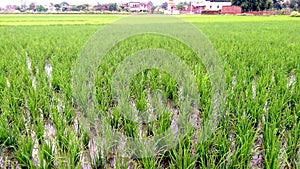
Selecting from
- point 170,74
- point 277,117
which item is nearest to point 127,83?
point 170,74

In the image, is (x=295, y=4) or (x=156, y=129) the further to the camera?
(x=295, y=4)

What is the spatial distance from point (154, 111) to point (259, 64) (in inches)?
98.2

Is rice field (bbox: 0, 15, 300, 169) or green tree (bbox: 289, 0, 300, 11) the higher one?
green tree (bbox: 289, 0, 300, 11)

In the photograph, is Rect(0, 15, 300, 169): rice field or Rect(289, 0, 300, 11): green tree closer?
Rect(0, 15, 300, 169): rice field

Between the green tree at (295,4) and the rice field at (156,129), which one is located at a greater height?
the green tree at (295,4)

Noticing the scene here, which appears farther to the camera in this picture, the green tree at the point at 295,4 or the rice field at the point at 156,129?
the green tree at the point at 295,4

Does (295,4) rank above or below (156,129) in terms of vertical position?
above

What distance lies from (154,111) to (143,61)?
79.4 inches

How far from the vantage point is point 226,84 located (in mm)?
3475

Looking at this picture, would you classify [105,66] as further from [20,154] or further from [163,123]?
[20,154]

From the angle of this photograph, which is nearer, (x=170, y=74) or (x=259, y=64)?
(x=170, y=74)

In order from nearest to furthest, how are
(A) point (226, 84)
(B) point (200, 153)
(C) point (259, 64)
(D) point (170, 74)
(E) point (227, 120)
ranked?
(B) point (200, 153) < (E) point (227, 120) < (A) point (226, 84) < (D) point (170, 74) < (C) point (259, 64)

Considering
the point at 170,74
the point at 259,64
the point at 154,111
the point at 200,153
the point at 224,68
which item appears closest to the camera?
the point at 200,153

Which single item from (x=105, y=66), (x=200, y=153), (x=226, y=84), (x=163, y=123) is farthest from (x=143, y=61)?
(x=200, y=153)
